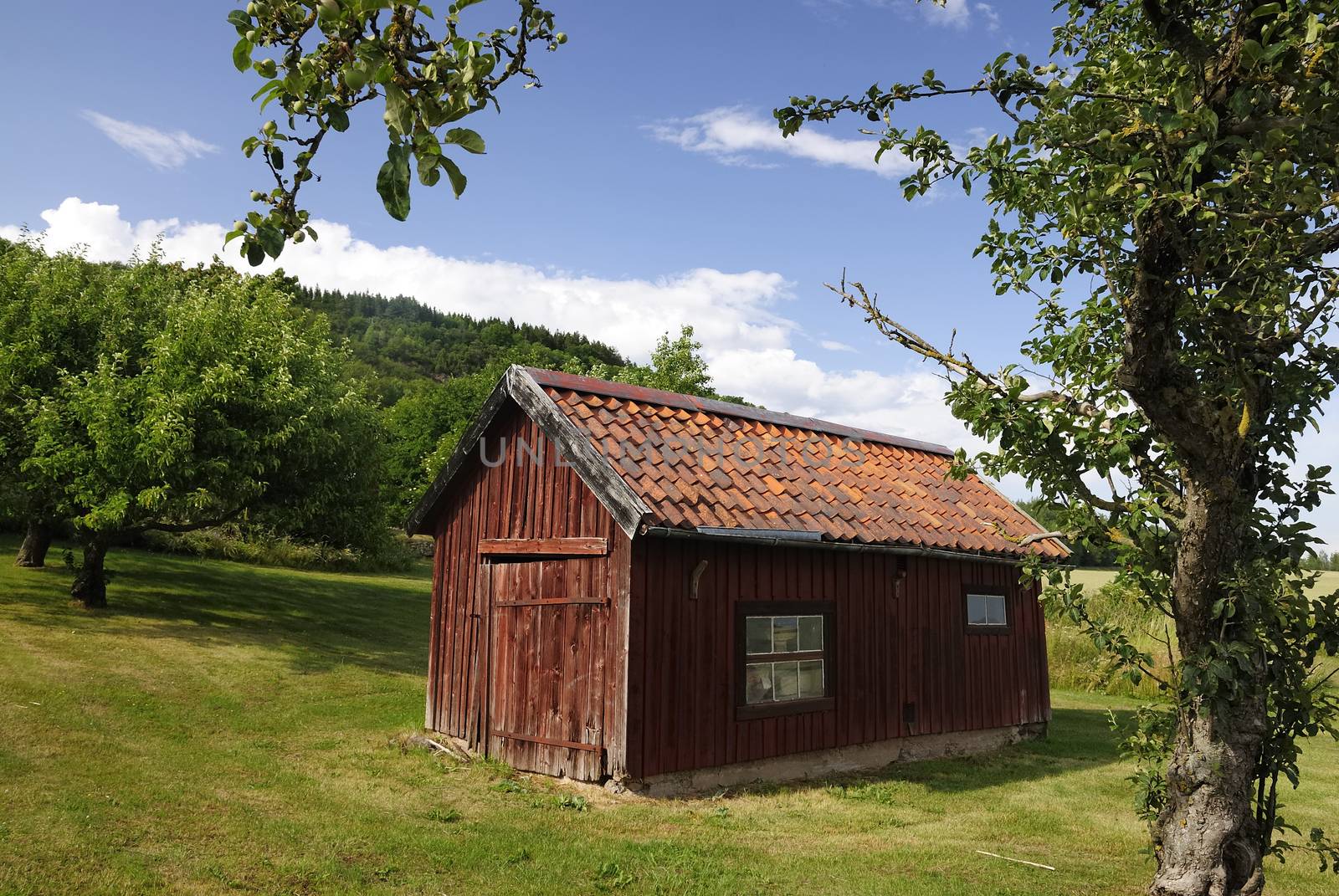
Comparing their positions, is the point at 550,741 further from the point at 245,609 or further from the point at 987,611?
the point at 245,609

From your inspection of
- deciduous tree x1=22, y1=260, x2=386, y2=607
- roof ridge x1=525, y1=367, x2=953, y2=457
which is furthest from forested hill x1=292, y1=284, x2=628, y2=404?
roof ridge x1=525, y1=367, x2=953, y2=457

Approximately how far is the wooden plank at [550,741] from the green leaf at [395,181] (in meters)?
8.31

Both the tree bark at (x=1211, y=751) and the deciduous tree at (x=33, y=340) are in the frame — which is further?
the deciduous tree at (x=33, y=340)

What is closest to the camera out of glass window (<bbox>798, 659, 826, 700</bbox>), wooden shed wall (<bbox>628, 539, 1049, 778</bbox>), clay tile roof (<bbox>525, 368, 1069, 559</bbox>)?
wooden shed wall (<bbox>628, 539, 1049, 778</bbox>)

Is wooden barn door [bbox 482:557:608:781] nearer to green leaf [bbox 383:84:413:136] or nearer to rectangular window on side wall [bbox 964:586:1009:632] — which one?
rectangular window on side wall [bbox 964:586:1009:632]

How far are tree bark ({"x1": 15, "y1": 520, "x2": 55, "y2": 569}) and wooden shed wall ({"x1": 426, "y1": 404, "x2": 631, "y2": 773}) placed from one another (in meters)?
16.1

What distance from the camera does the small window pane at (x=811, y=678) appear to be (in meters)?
11.0

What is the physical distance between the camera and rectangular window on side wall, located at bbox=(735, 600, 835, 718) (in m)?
10.4

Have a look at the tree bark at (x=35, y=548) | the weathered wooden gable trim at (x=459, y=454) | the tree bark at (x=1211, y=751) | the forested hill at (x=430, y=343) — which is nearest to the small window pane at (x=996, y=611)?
the tree bark at (x=1211, y=751)

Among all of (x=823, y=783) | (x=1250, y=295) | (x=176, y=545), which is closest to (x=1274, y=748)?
(x=1250, y=295)

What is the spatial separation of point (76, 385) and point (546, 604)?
1201cm

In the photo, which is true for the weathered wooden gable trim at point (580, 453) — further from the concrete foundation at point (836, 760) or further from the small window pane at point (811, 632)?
the small window pane at point (811, 632)

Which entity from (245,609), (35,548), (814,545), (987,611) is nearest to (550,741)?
(814,545)

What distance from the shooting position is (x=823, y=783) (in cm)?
1069
